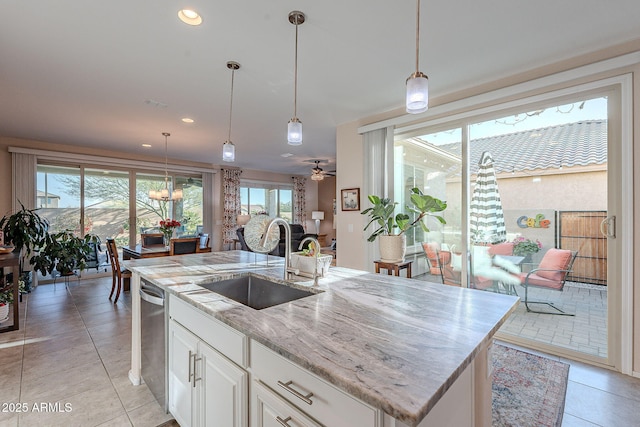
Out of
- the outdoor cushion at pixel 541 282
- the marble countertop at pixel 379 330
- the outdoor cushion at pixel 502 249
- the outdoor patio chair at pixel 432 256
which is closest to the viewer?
the marble countertop at pixel 379 330

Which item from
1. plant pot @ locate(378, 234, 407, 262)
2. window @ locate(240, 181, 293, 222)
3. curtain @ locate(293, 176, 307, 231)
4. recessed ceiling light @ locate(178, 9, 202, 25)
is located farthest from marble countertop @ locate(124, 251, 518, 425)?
curtain @ locate(293, 176, 307, 231)

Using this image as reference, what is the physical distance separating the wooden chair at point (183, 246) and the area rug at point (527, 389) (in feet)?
12.9

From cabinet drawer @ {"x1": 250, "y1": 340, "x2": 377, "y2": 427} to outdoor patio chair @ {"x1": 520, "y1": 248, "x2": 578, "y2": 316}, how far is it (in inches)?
115

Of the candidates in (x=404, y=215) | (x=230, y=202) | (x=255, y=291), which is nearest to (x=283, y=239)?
(x=230, y=202)

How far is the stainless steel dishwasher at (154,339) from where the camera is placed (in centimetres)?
172

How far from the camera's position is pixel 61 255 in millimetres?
4664

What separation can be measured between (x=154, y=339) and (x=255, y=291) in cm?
71

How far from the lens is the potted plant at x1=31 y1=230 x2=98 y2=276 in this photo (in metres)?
4.62

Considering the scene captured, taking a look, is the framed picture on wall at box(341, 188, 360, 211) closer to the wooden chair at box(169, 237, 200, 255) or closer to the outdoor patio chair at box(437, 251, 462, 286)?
the outdoor patio chair at box(437, 251, 462, 286)

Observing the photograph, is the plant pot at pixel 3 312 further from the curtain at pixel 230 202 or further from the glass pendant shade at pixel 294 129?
the curtain at pixel 230 202

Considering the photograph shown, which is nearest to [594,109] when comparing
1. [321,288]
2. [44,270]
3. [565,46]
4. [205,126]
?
[565,46]

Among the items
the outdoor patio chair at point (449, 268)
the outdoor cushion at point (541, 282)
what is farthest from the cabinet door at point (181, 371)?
the outdoor cushion at point (541, 282)

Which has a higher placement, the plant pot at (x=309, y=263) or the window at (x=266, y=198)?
the window at (x=266, y=198)

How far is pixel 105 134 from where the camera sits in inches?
183
